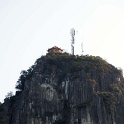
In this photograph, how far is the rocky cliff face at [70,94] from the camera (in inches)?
1953

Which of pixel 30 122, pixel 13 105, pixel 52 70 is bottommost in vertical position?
pixel 30 122

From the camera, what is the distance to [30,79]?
2179 inches

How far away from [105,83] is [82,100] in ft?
16.0

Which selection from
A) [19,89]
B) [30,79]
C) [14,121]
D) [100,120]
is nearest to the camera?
[100,120]

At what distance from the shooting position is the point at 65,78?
178 feet

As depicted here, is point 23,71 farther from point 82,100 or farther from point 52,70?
point 82,100

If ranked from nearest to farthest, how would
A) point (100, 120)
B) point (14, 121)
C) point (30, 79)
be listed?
point (100, 120), point (14, 121), point (30, 79)

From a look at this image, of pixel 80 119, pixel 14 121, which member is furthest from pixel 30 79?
pixel 80 119

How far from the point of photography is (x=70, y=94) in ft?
172

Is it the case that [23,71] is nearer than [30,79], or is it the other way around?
[30,79]

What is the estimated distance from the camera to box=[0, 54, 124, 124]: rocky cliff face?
49.6 meters

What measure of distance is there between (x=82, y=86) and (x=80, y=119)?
5.30 metres

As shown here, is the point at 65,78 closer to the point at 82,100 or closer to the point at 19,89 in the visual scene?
the point at 82,100

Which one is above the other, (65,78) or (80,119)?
(65,78)
